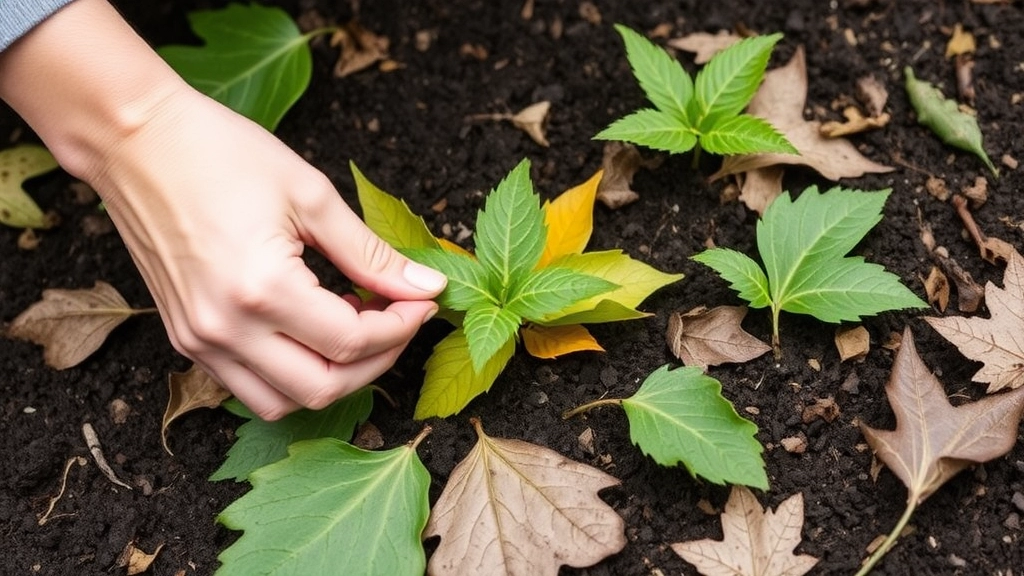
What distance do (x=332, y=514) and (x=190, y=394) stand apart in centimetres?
37

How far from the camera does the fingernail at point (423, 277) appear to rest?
4.50 feet

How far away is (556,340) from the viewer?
59.3 inches

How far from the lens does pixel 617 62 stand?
1914mm

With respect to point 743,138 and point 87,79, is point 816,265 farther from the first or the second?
point 87,79

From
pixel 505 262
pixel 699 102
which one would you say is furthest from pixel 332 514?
pixel 699 102

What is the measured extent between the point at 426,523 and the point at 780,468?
1.79 feet

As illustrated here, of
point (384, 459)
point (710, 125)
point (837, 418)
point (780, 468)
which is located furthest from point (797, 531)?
point (710, 125)

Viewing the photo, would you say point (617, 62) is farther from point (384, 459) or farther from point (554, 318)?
point (384, 459)

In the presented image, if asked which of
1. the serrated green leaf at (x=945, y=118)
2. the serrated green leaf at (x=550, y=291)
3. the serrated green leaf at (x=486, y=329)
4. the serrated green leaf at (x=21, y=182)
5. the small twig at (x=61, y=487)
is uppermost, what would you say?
the serrated green leaf at (x=945, y=118)

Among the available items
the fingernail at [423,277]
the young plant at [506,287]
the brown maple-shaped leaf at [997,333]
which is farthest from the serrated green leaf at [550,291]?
the brown maple-shaped leaf at [997,333]

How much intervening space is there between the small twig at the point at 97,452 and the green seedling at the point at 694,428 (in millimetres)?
848

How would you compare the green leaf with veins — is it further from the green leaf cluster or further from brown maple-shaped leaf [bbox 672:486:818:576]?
brown maple-shaped leaf [bbox 672:486:818:576]

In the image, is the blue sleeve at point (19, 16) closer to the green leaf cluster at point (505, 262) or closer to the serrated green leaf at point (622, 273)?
the green leaf cluster at point (505, 262)

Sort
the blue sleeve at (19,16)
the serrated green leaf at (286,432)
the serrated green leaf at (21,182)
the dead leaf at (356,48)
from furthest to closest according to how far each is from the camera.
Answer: the dead leaf at (356,48), the serrated green leaf at (21,182), the serrated green leaf at (286,432), the blue sleeve at (19,16)
